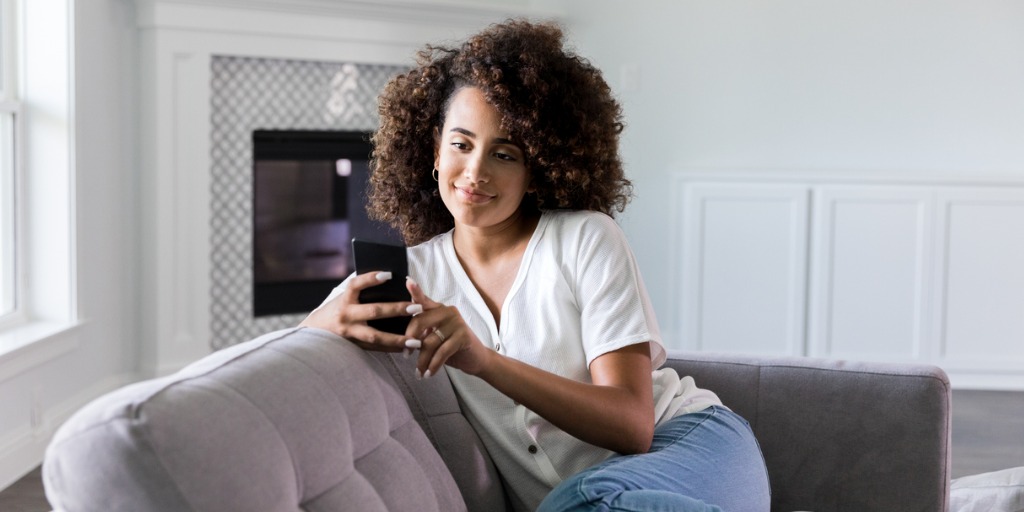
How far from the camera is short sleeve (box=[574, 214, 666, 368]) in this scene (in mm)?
1682

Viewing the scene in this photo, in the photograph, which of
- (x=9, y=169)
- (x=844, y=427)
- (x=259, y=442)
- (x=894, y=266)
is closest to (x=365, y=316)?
(x=259, y=442)

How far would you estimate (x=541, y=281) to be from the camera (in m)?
1.78

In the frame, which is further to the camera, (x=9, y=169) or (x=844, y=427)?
(x=9, y=169)

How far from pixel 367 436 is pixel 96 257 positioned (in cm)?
264

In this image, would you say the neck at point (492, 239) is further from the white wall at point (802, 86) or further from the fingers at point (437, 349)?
the white wall at point (802, 86)

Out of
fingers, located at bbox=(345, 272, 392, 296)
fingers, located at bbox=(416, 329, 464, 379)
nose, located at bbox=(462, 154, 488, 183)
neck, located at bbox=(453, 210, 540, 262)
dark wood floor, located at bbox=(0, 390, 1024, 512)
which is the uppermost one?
nose, located at bbox=(462, 154, 488, 183)

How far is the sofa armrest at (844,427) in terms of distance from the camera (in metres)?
1.98

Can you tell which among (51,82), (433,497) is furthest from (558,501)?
(51,82)

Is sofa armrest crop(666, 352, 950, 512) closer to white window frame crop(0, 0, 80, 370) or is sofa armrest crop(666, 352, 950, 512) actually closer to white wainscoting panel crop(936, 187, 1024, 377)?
white window frame crop(0, 0, 80, 370)

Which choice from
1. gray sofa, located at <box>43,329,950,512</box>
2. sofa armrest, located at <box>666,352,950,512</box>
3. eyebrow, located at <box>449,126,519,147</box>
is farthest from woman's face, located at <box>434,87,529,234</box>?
sofa armrest, located at <box>666,352,950,512</box>

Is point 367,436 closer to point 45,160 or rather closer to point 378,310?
point 378,310

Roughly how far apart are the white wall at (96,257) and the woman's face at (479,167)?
1820 mm

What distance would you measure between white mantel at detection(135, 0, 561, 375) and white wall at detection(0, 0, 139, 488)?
60mm

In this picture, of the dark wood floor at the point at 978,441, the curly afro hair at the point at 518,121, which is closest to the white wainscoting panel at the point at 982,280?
the dark wood floor at the point at 978,441
